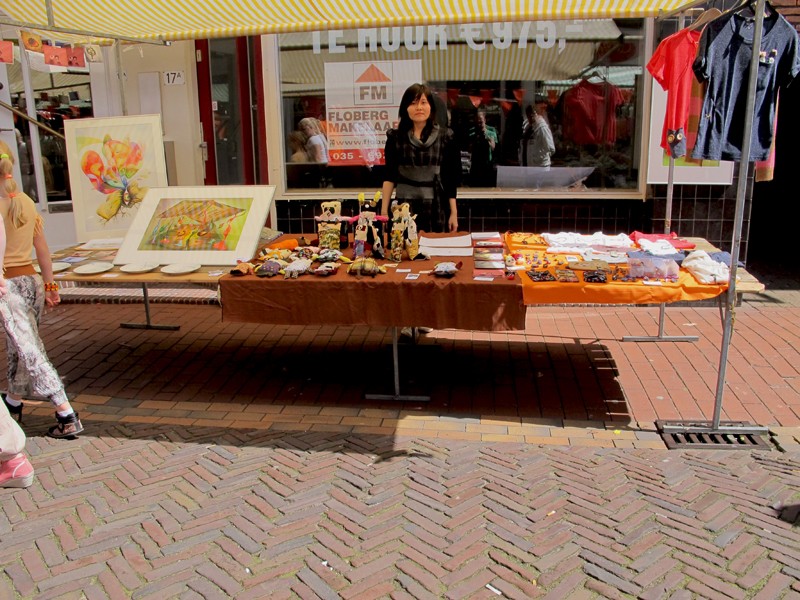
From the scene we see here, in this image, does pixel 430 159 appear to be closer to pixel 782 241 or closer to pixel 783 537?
pixel 783 537

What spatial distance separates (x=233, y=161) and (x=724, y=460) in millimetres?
6795

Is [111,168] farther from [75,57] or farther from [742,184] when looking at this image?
[742,184]

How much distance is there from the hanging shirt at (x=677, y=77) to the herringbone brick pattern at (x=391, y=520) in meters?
2.68

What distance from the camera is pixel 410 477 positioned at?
14.0 feet

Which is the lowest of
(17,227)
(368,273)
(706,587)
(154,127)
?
(706,587)

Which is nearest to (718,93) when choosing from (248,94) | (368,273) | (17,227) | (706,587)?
(368,273)

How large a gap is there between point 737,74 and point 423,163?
96.3 inches

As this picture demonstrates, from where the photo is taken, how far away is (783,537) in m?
3.62

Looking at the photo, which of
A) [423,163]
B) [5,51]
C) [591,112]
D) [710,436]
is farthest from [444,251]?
[5,51]

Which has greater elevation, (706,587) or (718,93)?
(718,93)

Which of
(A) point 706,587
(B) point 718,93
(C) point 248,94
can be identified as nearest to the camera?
(A) point 706,587

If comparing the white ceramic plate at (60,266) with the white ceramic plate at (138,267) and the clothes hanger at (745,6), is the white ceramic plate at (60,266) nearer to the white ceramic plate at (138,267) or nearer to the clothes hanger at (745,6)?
the white ceramic plate at (138,267)

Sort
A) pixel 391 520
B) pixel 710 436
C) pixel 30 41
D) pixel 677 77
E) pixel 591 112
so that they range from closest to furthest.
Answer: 1. pixel 391 520
2. pixel 710 436
3. pixel 677 77
4. pixel 30 41
5. pixel 591 112

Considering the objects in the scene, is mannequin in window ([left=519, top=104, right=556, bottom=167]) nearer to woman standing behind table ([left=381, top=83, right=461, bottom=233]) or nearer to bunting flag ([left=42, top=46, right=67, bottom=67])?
woman standing behind table ([left=381, top=83, right=461, bottom=233])
